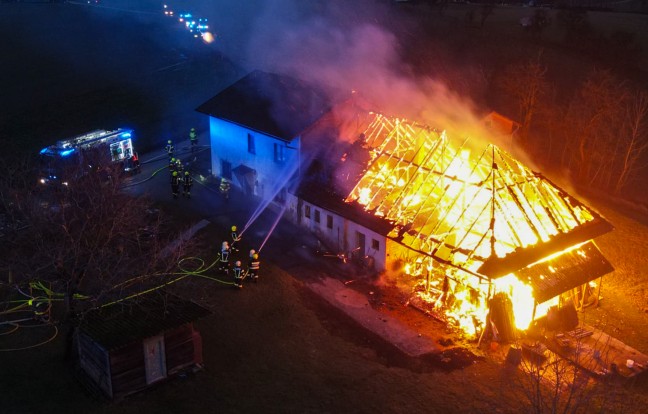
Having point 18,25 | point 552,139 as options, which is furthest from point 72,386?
point 18,25

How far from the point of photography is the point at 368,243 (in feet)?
78.4

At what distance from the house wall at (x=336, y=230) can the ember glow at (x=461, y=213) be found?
0.72m

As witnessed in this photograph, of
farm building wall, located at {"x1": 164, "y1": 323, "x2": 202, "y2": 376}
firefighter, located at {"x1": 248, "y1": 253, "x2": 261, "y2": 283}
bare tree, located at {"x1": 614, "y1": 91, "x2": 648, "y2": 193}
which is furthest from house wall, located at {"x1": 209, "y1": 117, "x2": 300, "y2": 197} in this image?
bare tree, located at {"x1": 614, "y1": 91, "x2": 648, "y2": 193}

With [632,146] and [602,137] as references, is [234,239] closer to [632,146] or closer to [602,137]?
[632,146]

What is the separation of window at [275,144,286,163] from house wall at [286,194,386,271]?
191 centimetres

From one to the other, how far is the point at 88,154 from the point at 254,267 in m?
11.1

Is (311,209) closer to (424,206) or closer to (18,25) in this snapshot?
(424,206)

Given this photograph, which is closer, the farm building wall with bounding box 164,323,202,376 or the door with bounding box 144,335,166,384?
the door with bounding box 144,335,166,384

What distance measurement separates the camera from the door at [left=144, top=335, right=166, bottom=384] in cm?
1614

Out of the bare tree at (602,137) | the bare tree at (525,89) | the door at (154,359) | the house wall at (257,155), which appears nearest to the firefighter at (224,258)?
the house wall at (257,155)

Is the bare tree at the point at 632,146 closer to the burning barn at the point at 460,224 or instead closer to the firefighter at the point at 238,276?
the burning barn at the point at 460,224

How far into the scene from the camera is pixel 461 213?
71.7 ft

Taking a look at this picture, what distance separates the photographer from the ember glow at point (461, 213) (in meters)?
20.6

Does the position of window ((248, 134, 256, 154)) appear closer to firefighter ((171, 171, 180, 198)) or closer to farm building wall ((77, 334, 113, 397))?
firefighter ((171, 171, 180, 198))
